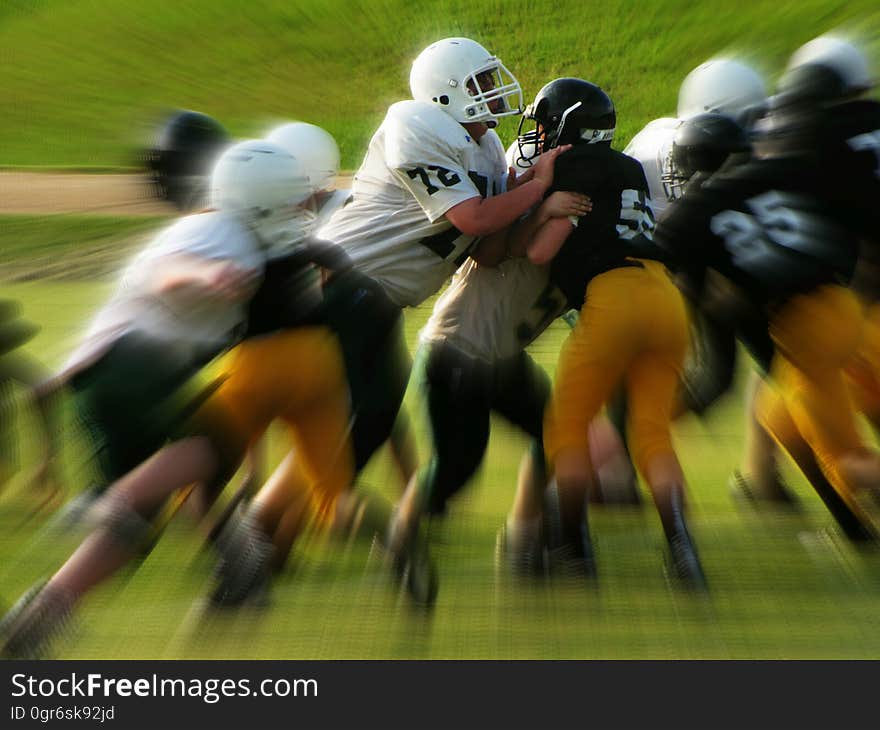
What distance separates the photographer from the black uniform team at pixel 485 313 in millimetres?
4074

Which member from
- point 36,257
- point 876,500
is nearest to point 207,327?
point 876,500

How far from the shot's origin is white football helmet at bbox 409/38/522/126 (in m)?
4.86

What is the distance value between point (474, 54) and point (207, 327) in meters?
1.54

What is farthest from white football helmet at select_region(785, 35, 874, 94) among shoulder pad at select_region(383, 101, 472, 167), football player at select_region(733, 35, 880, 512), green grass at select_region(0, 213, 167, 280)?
green grass at select_region(0, 213, 167, 280)

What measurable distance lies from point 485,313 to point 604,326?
646 millimetres

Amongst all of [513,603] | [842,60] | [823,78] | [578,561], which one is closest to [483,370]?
[578,561]

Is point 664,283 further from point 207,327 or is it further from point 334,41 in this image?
point 334,41

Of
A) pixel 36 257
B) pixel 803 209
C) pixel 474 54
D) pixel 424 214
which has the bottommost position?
pixel 36 257

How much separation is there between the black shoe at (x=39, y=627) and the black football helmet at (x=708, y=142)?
102 inches

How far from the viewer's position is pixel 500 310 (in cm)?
495

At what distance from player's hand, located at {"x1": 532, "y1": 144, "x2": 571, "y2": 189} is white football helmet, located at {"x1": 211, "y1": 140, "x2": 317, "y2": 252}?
0.90 meters

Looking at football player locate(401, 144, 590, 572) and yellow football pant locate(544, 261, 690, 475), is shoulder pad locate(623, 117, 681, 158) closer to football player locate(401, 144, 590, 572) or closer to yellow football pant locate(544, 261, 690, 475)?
football player locate(401, 144, 590, 572)

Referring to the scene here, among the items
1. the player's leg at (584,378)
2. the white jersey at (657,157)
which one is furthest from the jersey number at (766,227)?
the white jersey at (657,157)

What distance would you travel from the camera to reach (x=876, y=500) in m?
4.66
